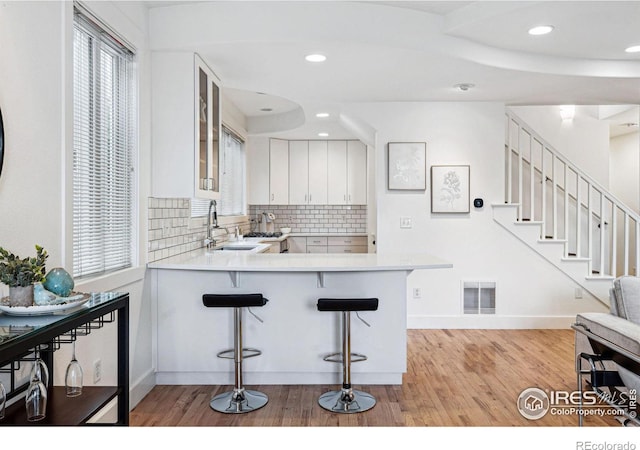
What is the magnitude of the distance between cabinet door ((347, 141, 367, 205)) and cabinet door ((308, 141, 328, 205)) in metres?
0.38

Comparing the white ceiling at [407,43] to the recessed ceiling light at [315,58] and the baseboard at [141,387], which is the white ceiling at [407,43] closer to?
the recessed ceiling light at [315,58]

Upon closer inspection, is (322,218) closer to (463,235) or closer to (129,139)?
(463,235)

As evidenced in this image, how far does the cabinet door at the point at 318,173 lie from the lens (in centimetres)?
746

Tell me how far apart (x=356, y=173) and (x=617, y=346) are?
17.7 ft

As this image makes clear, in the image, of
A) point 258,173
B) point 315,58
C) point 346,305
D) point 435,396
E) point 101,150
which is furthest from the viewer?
point 258,173

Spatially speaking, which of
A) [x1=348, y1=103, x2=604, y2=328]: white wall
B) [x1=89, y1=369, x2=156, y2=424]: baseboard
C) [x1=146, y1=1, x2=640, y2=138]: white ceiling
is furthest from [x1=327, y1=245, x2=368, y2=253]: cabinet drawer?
[x1=89, y1=369, x2=156, y2=424]: baseboard

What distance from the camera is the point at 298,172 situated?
745 cm

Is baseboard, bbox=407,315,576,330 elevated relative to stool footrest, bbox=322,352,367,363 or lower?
lower

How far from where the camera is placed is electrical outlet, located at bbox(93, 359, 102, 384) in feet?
8.45

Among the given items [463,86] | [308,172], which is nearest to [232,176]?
[308,172]

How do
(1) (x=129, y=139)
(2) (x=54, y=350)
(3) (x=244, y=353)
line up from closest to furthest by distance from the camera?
(2) (x=54, y=350)
(1) (x=129, y=139)
(3) (x=244, y=353)

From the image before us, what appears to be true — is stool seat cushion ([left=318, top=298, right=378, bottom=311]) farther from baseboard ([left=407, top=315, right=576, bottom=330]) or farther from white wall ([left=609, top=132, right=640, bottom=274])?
white wall ([left=609, top=132, right=640, bottom=274])

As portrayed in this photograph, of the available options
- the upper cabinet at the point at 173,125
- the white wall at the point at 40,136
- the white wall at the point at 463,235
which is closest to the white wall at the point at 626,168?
the white wall at the point at 463,235

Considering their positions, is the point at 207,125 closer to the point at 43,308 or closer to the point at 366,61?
the point at 366,61
